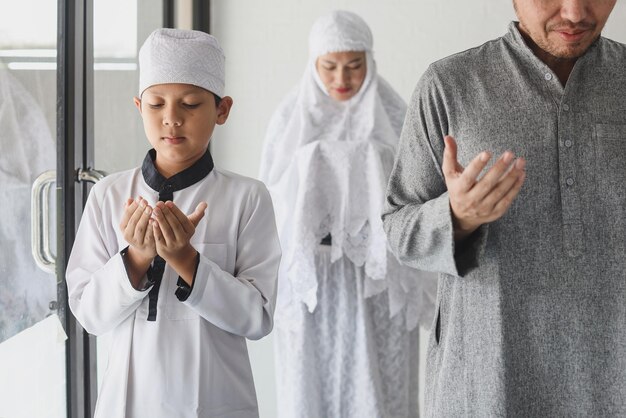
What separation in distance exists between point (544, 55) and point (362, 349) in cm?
153

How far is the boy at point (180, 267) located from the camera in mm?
1445

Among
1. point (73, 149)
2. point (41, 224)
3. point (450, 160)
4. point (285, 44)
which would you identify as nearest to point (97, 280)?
point (41, 224)

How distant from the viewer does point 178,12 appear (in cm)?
365

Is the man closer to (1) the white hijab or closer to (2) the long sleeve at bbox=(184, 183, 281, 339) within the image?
(2) the long sleeve at bbox=(184, 183, 281, 339)

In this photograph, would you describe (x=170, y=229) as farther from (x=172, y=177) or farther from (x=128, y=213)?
(x=172, y=177)

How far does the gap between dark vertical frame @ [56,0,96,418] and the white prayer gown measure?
600 millimetres

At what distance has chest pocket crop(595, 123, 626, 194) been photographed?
1.29 meters

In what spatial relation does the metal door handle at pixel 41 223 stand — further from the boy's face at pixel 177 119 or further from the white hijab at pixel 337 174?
the white hijab at pixel 337 174

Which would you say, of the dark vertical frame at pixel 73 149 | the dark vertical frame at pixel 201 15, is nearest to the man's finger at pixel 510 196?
the dark vertical frame at pixel 73 149

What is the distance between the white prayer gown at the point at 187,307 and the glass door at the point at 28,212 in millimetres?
361

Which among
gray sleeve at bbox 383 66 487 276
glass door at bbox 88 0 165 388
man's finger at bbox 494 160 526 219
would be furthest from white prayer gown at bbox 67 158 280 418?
glass door at bbox 88 0 165 388

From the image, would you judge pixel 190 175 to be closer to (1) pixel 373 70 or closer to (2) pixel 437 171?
(2) pixel 437 171

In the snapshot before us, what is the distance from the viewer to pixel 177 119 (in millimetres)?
1501

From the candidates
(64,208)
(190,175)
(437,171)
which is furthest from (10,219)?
(437,171)
